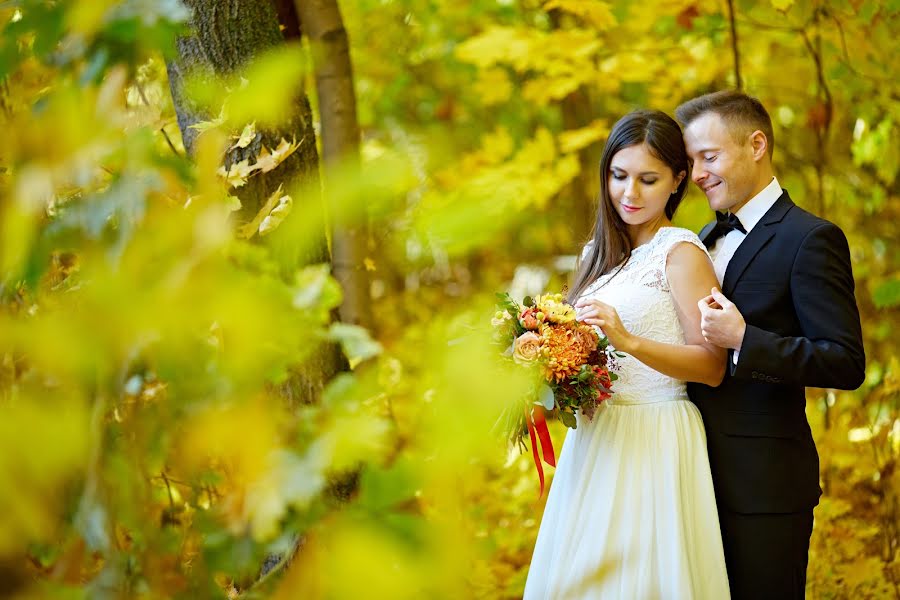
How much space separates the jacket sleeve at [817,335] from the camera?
81.8 inches

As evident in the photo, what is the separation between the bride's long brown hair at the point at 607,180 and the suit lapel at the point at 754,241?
288 mm

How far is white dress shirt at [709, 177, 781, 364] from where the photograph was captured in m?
2.33

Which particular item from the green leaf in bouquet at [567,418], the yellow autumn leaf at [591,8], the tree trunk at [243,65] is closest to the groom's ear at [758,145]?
the green leaf in bouquet at [567,418]

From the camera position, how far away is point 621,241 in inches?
99.9

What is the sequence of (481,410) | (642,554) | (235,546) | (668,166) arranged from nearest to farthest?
1. (481,410)
2. (235,546)
3. (642,554)
4. (668,166)

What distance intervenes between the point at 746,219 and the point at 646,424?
620mm

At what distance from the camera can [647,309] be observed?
233 cm

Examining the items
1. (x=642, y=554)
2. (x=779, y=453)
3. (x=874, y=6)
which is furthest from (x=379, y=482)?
(x=874, y=6)

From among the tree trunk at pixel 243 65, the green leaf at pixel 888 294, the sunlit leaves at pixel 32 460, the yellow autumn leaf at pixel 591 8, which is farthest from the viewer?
the green leaf at pixel 888 294

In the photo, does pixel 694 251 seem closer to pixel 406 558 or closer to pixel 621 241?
pixel 621 241

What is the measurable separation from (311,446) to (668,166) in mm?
1960

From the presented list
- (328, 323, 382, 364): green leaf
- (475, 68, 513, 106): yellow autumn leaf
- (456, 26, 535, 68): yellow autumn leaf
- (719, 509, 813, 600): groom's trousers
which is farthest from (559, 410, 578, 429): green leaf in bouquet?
(475, 68, 513, 106): yellow autumn leaf

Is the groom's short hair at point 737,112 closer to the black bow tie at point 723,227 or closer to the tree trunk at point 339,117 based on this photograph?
the black bow tie at point 723,227

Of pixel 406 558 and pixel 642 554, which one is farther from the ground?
pixel 406 558
